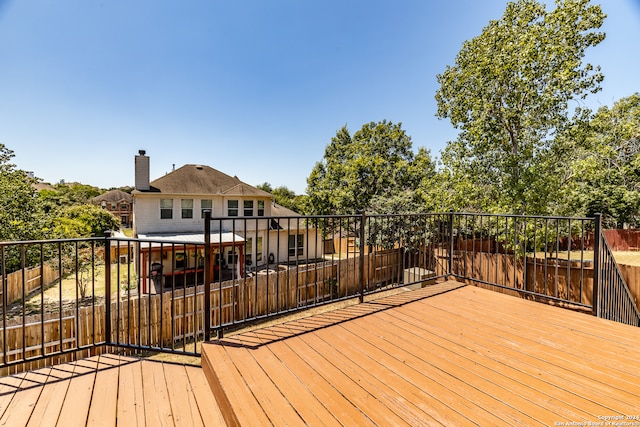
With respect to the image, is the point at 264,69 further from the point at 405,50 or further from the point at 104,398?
the point at 104,398

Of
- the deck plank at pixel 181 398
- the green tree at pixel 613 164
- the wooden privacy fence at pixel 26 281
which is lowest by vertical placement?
the wooden privacy fence at pixel 26 281

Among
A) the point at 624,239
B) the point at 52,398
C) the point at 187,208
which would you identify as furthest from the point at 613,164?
the point at 187,208

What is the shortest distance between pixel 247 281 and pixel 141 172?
10.8 metres

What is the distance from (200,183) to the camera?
52.4 feet

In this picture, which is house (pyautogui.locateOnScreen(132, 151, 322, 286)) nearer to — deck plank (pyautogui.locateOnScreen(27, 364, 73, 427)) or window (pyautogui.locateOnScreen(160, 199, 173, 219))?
window (pyautogui.locateOnScreen(160, 199, 173, 219))

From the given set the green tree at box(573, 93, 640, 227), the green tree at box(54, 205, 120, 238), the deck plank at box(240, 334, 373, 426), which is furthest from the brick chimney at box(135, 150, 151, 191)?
the green tree at box(573, 93, 640, 227)

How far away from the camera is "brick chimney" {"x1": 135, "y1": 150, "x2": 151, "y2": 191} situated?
13844 mm

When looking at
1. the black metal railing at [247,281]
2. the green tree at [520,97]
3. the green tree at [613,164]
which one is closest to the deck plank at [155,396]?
the black metal railing at [247,281]

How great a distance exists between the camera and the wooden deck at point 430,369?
4.52 ft

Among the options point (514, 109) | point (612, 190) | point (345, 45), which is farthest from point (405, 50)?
point (612, 190)

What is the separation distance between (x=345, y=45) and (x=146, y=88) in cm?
918

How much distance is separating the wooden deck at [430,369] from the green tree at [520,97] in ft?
19.0

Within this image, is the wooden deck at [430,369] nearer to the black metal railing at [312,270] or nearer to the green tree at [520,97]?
the black metal railing at [312,270]

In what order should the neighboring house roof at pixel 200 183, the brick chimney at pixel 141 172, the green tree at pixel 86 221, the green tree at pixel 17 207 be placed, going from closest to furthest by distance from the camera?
the green tree at pixel 17 207
the brick chimney at pixel 141 172
the neighboring house roof at pixel 200 183
the green tree at pixel 86 221
